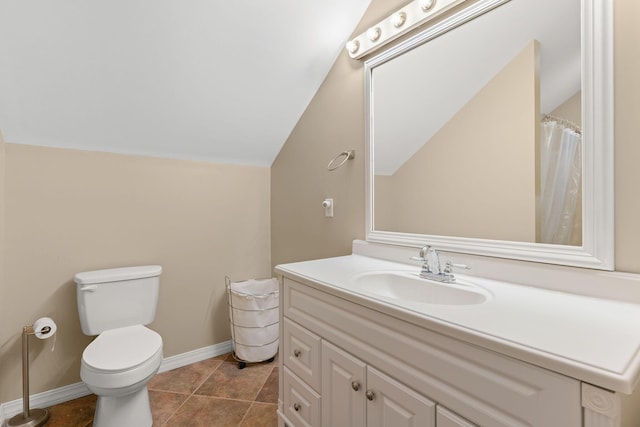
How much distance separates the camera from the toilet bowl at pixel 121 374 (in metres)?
1.31

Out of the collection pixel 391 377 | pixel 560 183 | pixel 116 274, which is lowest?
pixel 391 377

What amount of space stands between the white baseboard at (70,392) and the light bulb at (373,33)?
7.76ft

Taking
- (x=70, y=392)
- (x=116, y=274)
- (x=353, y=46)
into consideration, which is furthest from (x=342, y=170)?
(x=70, y=392)

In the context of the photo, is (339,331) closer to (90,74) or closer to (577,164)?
(577,164)

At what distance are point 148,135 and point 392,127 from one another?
1.52m

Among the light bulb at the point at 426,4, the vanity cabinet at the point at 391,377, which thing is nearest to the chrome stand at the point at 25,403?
the vanity cabinet at the point at 391,377

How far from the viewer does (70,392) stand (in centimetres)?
174

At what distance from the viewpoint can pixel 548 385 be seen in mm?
577

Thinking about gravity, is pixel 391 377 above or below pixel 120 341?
above

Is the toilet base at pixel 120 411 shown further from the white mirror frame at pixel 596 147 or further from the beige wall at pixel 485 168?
the white mirror frame at pixel 596 147

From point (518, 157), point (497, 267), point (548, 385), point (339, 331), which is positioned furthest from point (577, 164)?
point (339, 331)

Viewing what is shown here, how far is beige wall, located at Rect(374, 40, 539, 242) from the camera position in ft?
3.59

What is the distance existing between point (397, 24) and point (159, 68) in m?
1.28

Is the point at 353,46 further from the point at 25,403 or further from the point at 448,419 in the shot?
the point at 25,403
